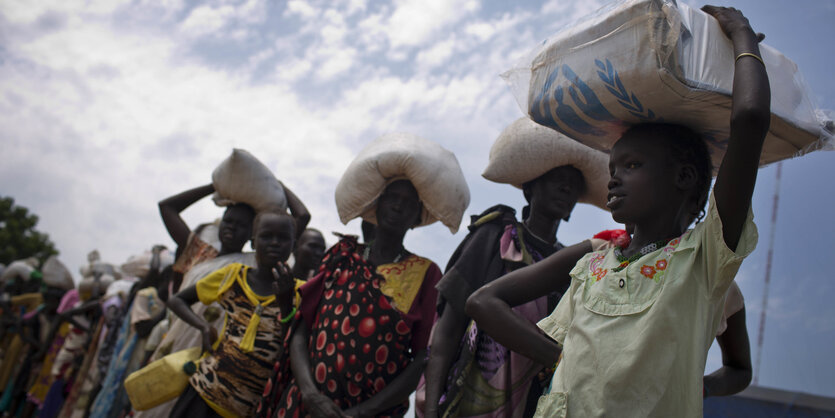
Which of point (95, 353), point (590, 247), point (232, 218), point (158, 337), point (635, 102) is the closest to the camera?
point (635, 102)

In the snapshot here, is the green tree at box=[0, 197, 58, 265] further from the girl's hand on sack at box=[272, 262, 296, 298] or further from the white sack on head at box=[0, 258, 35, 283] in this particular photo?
the girl's hand on sack at box=[272, 262, 296, 298]

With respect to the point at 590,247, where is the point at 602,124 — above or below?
above

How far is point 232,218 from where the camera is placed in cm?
489

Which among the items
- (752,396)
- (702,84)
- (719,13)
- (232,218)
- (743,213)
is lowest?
(752,396)

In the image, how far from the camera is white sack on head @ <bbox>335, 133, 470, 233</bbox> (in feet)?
10.8

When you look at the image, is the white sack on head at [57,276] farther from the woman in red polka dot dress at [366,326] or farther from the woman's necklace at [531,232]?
the woman's necklace at [531,232]

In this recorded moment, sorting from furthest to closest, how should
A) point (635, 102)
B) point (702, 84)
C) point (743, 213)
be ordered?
1. point (635, 102)
2. point (702, 84)
3. point (743, 213)

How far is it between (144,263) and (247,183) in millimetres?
4557

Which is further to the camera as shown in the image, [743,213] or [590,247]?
[590,247]

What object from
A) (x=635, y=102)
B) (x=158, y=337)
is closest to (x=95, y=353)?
(x=158, y=337)

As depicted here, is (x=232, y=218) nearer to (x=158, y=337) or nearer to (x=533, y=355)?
(x=158, y=337)

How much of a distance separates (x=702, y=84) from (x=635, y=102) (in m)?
0.21

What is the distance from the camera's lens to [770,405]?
13.0 feet

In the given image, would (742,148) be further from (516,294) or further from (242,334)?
(242,334)
